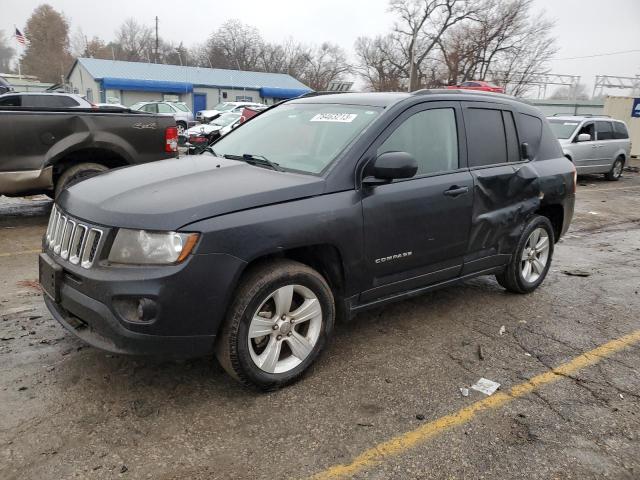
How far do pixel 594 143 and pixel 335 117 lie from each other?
42.5 feet

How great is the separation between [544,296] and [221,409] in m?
3.48

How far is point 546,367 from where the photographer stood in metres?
3.55

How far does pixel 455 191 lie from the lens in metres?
3.82

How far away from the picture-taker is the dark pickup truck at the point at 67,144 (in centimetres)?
629

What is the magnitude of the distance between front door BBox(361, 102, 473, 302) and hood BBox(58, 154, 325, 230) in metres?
0.53

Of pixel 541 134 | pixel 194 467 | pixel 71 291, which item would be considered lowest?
pixel 194 467

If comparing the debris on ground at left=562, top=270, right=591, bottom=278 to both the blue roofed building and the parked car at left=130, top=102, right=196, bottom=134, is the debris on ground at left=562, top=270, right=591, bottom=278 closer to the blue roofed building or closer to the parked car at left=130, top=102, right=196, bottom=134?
the parked car at left=130, top=102, right=196, bottom=134

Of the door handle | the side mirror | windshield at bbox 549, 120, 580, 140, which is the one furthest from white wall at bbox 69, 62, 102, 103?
the side mirror

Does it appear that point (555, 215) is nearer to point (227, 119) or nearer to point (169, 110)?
point (227, 119)

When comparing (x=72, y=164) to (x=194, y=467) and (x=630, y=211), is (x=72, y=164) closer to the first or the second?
(x=194, y=467)

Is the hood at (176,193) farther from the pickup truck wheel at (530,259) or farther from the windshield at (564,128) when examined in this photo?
the windshield at (564,128)

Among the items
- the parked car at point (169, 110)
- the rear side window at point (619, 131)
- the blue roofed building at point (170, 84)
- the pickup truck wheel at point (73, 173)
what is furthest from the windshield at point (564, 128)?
the blue roofed building at point (170, 84)

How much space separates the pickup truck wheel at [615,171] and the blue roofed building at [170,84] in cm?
3463

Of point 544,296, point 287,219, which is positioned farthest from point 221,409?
point 544,296
